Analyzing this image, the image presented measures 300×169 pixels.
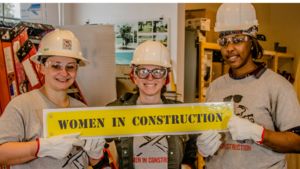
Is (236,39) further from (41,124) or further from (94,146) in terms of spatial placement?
(41,124)

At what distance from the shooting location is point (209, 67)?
10.3 ft

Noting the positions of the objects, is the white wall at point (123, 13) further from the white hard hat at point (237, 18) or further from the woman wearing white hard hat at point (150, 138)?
the woman wearing white hard hat at point (150, 138)

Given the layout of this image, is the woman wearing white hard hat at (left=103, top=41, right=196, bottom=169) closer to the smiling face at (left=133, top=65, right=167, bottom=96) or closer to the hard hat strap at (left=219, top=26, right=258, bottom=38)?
the smiling face at (left=133, top=65, right=167, bottom=96)

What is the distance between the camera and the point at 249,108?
1562 mm

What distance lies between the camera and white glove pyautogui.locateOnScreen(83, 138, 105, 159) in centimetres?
141

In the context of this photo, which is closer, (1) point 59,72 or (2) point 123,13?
(1) point 59,72

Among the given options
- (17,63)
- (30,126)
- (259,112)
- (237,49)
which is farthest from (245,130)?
(17,63)

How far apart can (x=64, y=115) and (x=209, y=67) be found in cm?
198

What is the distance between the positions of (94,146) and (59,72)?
0.34 meters

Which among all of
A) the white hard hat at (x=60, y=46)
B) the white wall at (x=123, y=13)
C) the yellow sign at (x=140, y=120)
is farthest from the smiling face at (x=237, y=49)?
the white wall at (x=123, y=13)

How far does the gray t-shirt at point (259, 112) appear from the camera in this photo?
149cm

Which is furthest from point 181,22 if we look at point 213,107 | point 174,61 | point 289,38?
point 289,38

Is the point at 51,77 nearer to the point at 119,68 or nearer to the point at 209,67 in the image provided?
the point at 119,68

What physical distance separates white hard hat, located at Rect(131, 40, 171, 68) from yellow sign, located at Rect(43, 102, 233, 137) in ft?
0.61
